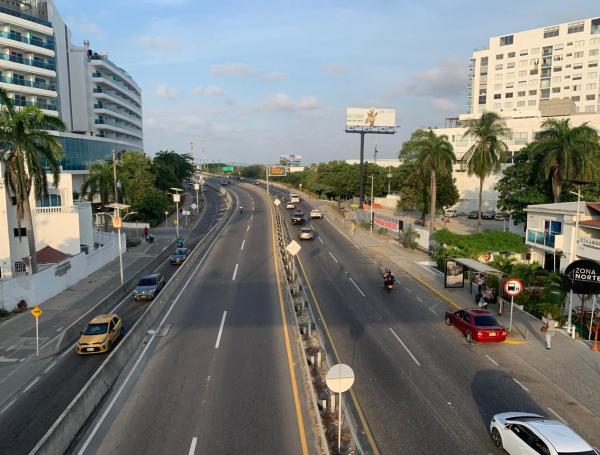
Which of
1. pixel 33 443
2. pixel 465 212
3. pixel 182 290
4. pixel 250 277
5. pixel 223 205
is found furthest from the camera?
pixel 223 205

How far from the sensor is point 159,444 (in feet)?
43.0

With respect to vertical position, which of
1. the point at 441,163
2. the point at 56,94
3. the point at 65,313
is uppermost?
the point at 56,94

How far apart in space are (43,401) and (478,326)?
Answer: 63.1 feet

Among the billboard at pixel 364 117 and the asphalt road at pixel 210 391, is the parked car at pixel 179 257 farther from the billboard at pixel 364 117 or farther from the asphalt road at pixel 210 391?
the billboard at pixel 364 117

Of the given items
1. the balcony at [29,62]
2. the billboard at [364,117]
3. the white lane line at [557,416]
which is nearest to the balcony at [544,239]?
the white lane line at [557,416]

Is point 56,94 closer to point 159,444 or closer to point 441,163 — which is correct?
point 441,163

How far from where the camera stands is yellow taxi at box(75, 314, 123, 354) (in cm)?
2188

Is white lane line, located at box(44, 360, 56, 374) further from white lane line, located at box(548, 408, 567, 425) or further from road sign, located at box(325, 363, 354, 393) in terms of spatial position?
white lane line, located at box(548, 408, 567, 425)

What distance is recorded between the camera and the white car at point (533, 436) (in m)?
11.2

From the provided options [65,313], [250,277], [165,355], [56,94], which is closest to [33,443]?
[165,355]

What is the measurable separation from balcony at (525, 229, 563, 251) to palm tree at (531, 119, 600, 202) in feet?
18.7

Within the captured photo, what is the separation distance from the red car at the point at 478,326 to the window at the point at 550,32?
113 metres

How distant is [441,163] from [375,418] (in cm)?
4208

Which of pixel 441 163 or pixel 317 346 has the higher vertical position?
pixel 441 163
